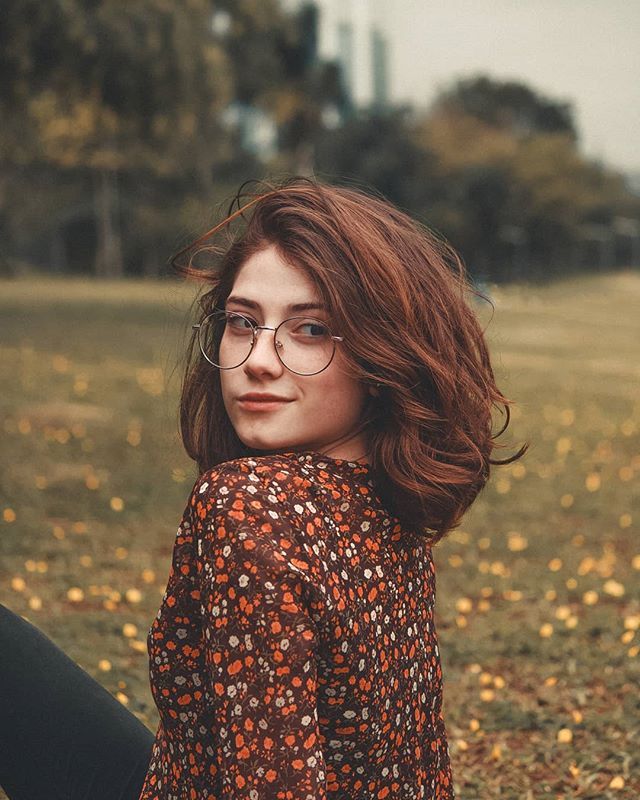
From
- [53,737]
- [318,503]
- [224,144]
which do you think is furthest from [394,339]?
[224,144]

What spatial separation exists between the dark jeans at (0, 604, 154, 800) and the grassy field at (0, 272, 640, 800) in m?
0.57

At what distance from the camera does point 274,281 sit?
61.4 inches

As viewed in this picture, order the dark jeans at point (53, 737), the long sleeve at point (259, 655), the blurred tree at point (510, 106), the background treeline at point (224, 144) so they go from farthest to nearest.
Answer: the blurred tree at point (510, 106)
the background treeline at point (224, 144)
the dark jeans at point (53, 737)
the long sleeve at point (259, 655)

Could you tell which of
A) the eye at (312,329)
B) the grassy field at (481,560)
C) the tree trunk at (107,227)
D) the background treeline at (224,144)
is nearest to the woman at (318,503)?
the eye at (312,329)

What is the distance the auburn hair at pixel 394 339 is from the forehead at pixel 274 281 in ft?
0.05

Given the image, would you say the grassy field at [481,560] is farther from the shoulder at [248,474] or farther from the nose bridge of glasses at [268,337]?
the shoulder at [248,474]

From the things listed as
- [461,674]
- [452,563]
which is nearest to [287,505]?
[461,674]

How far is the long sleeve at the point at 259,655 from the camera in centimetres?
124

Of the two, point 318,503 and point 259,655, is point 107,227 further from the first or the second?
point 259,655

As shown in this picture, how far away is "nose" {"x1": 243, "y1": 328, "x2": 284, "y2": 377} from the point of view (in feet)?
5.03

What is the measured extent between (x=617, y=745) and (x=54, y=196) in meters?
44.2

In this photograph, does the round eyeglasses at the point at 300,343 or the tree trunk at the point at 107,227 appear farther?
the tree trunk at the point at 107,227

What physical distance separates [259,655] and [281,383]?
17.5 inches

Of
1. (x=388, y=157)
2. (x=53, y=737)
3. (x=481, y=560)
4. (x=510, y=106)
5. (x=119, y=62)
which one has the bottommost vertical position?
(x=481, y=560)
